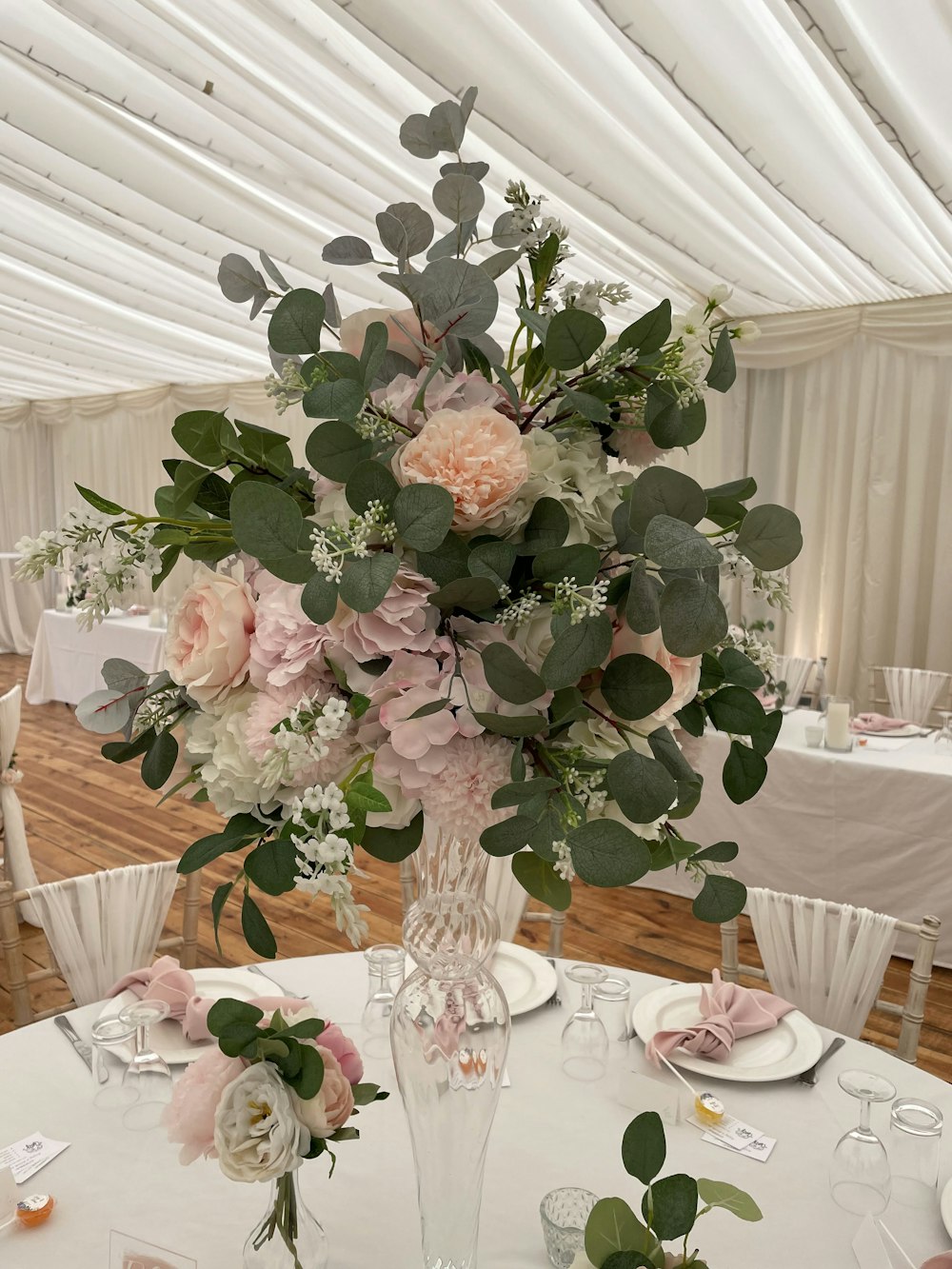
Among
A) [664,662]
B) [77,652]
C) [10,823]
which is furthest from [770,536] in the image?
[77,652]

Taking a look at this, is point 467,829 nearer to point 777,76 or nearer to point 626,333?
point 626,333

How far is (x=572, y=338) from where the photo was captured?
2.69 feet

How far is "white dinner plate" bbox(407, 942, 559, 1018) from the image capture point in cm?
174

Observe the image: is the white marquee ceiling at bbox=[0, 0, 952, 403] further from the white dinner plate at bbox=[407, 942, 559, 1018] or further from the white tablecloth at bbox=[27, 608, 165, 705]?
the white tablecloth at bbox=[27, 608, 165, 705]

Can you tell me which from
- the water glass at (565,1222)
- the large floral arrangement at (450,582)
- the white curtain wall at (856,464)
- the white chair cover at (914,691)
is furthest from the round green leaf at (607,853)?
→ the white curtain wall at (856,464)

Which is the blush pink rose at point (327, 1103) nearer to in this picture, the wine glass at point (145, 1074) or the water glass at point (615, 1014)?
the wine glass at point (145, 1074)

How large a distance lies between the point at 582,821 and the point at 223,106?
345 cm

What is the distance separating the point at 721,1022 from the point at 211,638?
118cm

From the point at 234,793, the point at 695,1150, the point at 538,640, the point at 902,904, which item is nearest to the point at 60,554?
the point at 234,793

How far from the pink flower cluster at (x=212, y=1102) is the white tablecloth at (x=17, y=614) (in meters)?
11.4

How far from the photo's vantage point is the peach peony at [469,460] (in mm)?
777

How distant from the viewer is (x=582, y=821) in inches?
32.7

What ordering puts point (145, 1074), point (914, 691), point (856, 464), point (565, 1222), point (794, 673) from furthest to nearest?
1. point (856, 464)
2. point (794, 673)
3. point (914, 691)
4. point (145, 1074)
5. point (565, 1222)

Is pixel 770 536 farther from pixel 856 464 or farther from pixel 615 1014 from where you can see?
pixel 856 464
